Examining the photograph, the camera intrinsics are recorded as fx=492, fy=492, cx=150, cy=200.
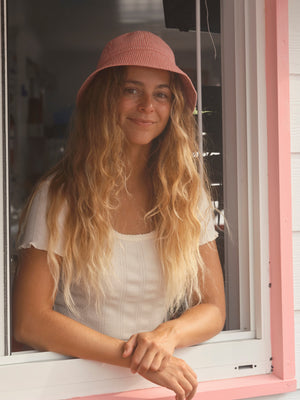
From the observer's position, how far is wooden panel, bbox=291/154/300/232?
57.1 inches

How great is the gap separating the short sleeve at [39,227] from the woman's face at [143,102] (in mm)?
311

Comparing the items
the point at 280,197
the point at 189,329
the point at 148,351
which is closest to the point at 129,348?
the point at 148,351

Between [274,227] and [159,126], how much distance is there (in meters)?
0.46

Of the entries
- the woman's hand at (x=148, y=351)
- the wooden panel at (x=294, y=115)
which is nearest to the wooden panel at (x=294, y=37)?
the wooden panel at (x=294, y=115)

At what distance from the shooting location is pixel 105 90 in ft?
4.77

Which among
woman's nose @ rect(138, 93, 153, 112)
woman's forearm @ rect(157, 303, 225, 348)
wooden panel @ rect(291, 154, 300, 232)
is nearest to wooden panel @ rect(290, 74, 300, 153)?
wooden panel @ rect(291, 154, 300, 232)

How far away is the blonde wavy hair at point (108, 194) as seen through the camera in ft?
4.61

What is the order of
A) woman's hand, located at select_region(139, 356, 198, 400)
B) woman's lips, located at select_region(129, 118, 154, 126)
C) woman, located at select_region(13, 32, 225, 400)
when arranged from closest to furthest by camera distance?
woman's hand, located at select_region(139, 356, 198, 400) < woman, located at select_region(13, 32, 225, 400) < woman's lips, located at select_region(129, 118, 154, 126)

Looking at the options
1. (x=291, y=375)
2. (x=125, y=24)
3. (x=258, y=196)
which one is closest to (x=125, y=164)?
(x=258, y=196)

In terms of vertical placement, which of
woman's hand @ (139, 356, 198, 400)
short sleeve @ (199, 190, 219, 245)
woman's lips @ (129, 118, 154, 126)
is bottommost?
woman's hand @ (139, 356, 198, 400)

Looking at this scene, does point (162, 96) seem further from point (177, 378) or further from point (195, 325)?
point (177, 378)

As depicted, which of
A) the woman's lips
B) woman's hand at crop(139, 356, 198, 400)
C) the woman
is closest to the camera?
woman's hand at crop(139, 356, 198, 400)

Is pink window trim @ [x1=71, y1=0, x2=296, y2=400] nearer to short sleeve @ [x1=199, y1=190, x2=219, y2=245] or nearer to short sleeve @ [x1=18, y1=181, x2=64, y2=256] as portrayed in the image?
short sleeve @ [x1=199, y1=190, x2=219, y2=245]

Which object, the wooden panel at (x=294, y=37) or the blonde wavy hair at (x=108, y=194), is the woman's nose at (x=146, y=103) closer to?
the blonde wavy hair at (x=108, y=194)
